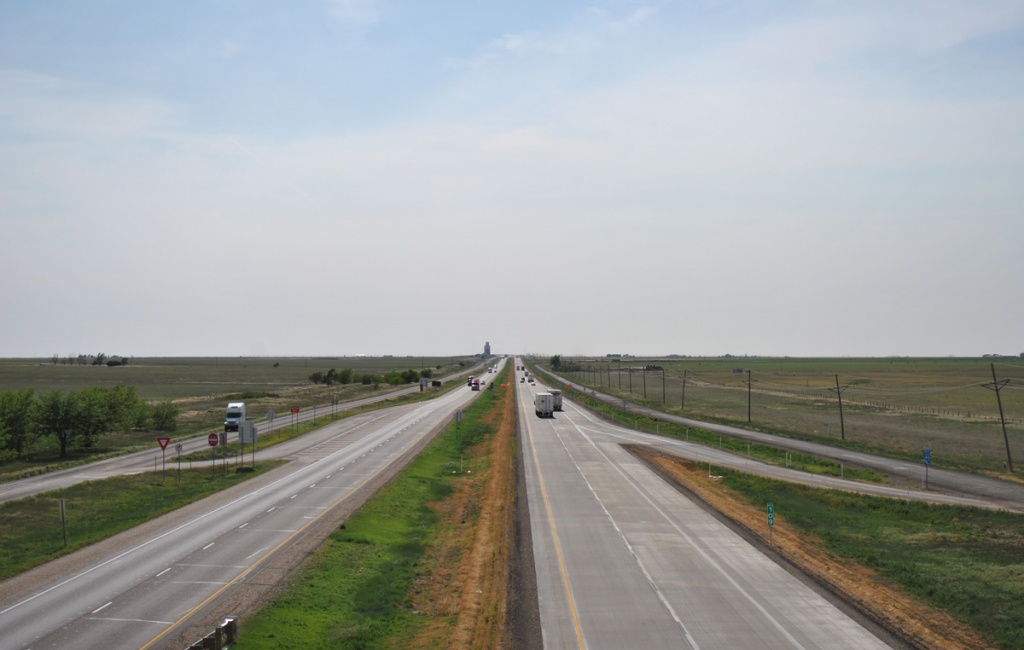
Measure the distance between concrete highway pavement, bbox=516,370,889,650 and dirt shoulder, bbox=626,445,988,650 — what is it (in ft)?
2.12

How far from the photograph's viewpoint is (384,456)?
52.8 meters

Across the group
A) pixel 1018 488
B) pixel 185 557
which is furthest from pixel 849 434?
pixel 185 557

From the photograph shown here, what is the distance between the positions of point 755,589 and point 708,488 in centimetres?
1932

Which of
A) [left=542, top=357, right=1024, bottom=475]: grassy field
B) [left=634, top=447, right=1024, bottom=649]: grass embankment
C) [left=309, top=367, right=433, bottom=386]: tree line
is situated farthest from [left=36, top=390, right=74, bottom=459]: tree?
[left=309, top=367, right=433, bottom=386]: tree line

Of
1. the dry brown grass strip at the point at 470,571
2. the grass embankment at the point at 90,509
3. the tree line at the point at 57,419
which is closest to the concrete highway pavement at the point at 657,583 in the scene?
the dry brown grass strip at the point at 470,571

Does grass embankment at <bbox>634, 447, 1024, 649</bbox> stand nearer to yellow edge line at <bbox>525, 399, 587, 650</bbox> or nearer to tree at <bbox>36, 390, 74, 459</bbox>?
yellow edge line at <bbox>525, 399, 587, 650</bbox>

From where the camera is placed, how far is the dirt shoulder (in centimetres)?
1942

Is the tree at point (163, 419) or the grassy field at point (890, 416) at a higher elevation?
the tree at point (163, 419)

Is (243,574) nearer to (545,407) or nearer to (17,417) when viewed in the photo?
(17,417)

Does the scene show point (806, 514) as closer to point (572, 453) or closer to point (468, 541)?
point (468, 541)

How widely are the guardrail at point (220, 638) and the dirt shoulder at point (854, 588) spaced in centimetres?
1590

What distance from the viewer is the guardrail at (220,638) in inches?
606

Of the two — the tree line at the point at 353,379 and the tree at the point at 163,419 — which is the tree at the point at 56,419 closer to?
the tree at the point at 163,419

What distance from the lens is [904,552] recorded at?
96.1 feet
